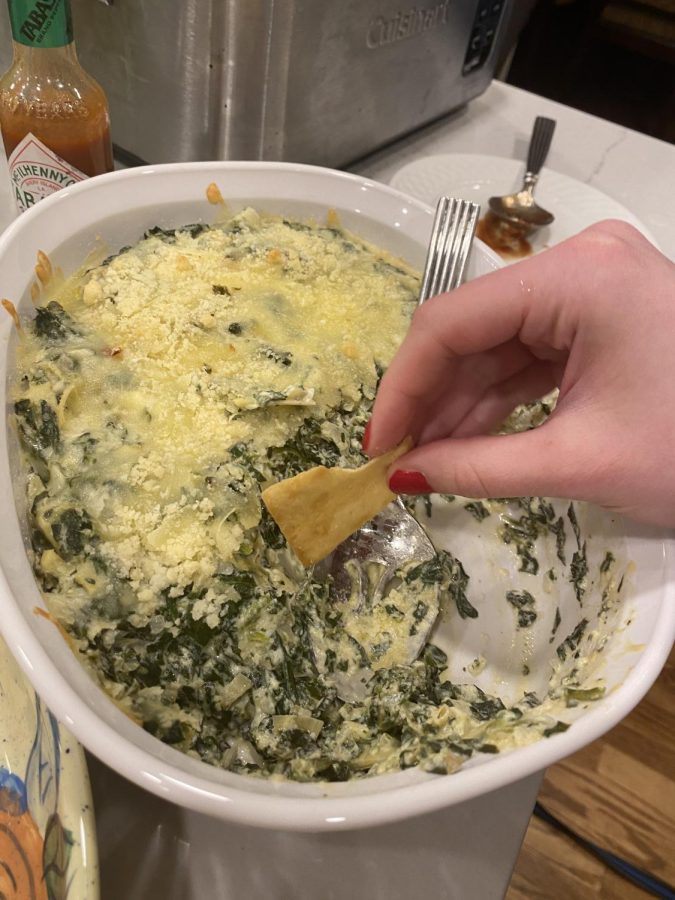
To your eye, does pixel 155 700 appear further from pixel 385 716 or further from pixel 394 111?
pixel 394 111

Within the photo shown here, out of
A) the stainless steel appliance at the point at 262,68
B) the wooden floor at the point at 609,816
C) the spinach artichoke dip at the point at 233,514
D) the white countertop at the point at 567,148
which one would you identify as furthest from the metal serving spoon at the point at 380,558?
the white countertop at the point at 567,148

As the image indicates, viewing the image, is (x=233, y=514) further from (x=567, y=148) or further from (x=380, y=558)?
(x=567, y=148)

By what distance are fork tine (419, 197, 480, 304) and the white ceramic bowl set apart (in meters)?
0.04

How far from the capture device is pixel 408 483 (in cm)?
71

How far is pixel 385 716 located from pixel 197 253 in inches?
25.0

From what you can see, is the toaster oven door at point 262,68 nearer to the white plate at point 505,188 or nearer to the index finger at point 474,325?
the white plate at point 505,188

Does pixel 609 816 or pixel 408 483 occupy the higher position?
pixel 408 483

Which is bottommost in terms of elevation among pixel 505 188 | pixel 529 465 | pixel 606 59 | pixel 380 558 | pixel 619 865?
pixel 619 865

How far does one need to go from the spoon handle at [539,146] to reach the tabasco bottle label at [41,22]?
90cm

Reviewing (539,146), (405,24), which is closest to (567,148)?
(539,146)

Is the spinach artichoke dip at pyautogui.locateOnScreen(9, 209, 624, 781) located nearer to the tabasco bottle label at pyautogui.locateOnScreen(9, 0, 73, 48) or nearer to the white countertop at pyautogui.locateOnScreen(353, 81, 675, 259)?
the tabasco bottle label at pyautogui.locateOnScreen(9, 0, 73, 48)

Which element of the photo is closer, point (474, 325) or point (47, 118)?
point (474, 325)

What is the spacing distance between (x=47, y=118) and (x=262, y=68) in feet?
0.98

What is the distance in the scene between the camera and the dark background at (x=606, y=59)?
343 cm
